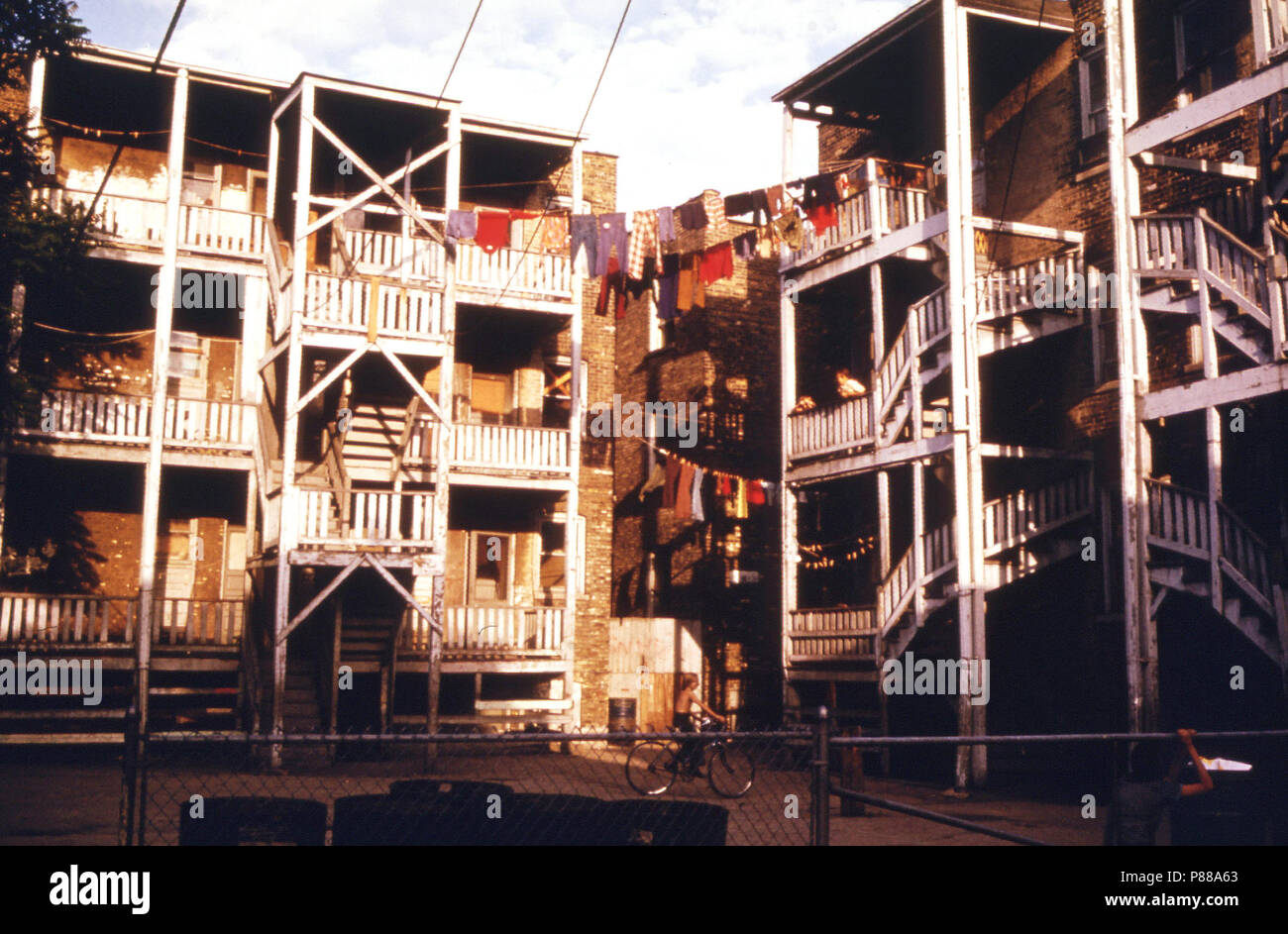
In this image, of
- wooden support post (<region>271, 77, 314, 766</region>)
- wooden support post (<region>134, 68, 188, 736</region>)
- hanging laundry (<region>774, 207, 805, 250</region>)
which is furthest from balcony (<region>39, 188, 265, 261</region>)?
hanging laundry (<region>774, 207, 805, 250</region>)

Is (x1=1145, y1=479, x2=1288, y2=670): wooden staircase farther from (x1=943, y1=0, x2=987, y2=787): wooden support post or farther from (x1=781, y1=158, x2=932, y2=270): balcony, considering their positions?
(x1=781, y1=158, x2=932, y2=270): balcony

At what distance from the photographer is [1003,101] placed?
69.2 feet

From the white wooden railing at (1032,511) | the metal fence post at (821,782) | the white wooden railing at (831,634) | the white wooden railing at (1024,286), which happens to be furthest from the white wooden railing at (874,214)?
the metal fence post at (821,782)

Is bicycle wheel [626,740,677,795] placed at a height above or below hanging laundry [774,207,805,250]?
A: below

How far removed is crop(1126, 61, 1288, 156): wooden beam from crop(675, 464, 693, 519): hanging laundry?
946 cm

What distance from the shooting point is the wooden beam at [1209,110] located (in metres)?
14.3

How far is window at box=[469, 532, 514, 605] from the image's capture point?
75.9 ft

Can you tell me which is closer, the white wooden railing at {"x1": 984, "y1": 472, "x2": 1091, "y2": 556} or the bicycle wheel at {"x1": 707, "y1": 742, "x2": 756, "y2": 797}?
the bicycle wheel at {"x1": 707, "y1": 742, "x2": 756, "y2": 797}

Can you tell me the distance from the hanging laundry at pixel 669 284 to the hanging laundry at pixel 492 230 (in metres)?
2.71

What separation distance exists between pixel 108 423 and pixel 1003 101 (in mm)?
16395

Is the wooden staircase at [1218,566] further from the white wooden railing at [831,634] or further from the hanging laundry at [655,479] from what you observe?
the hanging laundry at [655,479]

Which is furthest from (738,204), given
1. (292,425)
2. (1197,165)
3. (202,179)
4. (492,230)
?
(202,179)

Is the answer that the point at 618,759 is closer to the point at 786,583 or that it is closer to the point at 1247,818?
the point at 786,583

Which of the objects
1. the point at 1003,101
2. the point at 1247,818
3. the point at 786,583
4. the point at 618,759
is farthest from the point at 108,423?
the point at 1247,818
